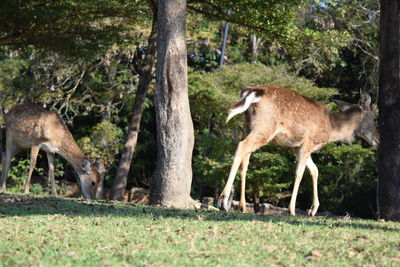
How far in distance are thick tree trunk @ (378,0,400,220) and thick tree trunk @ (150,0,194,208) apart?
9.55 feet

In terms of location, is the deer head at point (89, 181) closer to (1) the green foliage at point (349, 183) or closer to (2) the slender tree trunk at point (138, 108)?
(2) the slender tree trunk at point (138, 108)

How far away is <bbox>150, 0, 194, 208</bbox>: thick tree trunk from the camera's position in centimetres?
1015

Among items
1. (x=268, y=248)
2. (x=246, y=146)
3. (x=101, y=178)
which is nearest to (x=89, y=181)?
(x=101, y=178)

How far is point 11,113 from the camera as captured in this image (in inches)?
623

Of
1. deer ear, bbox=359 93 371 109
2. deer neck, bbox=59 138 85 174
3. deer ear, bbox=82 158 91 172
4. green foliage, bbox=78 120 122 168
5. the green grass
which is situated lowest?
the green grass

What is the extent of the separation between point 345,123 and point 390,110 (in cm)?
302

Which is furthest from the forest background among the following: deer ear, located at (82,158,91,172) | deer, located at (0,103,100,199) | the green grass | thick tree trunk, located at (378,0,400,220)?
the green grass

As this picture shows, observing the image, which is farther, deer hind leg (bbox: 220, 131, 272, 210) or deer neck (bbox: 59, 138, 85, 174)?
deer neck (bbox: 59, 138, 85, 174)

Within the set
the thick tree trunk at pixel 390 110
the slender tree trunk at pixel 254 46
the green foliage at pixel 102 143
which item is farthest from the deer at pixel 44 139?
the slender tree trunk at pixel 254 46

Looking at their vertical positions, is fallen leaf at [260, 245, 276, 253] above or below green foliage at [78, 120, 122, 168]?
below

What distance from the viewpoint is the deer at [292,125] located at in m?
10.3

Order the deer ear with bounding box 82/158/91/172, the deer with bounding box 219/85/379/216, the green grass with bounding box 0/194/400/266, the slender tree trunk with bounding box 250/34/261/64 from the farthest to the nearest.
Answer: the slender tree trunk with bounding box 250/34/261/64, the deer ear with bounding box 82/158/91/172, the deer with bounding box 219/85/379/216, the green grass with bounding box 0/194/400/266

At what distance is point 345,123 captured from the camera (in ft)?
40.3

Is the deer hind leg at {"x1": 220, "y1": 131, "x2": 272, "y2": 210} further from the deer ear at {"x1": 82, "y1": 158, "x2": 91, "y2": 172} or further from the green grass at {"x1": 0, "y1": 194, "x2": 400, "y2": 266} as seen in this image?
the deer ear at {"x1": 82, "y1": 158, "x2": 91, "y2": 172}
